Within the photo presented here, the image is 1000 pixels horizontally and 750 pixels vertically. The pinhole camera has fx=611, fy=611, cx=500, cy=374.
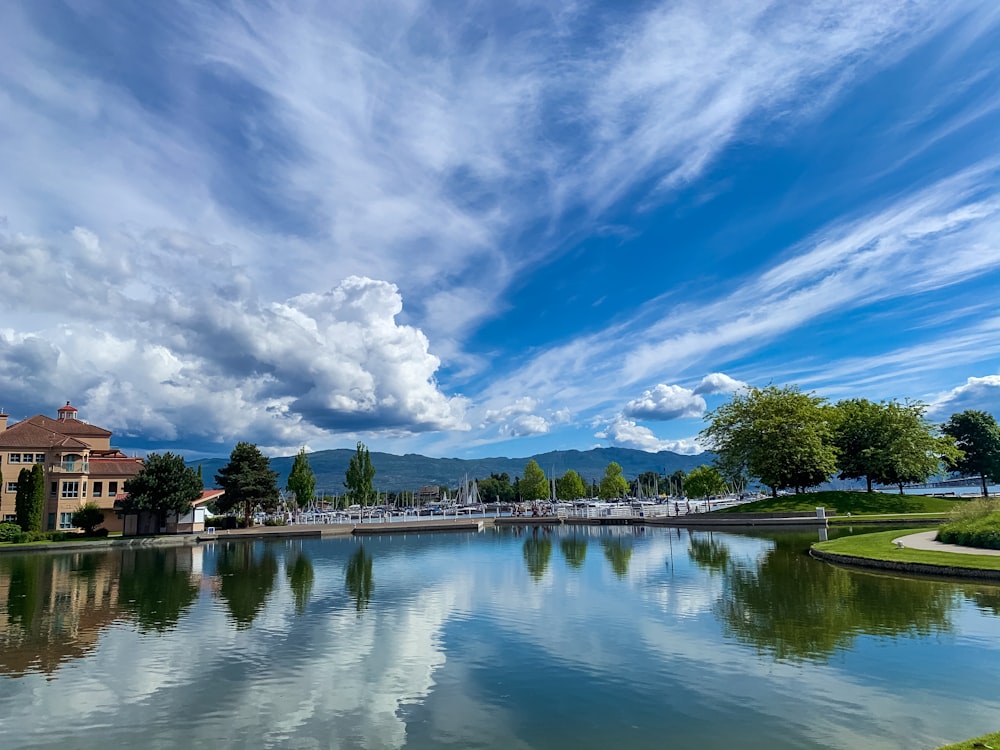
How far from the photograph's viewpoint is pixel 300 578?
105 feet

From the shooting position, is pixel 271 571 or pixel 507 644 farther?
pixel 271 571

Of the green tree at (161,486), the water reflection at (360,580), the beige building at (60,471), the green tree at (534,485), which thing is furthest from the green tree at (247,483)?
the green tree at (534,485)

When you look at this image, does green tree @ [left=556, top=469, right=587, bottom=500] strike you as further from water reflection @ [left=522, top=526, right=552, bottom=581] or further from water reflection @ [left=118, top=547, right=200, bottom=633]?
water reflection @ [left=118, top=547, right=200, bottom=633]

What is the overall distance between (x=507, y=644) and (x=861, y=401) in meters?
68.8

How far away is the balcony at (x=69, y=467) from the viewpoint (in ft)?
206

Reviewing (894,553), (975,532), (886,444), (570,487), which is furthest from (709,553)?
(570,487)

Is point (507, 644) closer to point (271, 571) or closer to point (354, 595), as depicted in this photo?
point (354, 595)

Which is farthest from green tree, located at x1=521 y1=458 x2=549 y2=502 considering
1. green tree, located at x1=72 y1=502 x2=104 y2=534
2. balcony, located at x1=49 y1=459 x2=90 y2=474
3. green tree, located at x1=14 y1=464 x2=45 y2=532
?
green tree, located at x1=14 y1=464 x2=45 y2=532

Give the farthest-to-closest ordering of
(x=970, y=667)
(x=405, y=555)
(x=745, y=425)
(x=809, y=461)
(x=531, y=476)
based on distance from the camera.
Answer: (x=531, y=476)
(x=745, y=425)
(x=809, y=461)
(x=405, y=555)
(x=970, y=667)

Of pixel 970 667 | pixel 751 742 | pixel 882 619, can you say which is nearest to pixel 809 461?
pixel 882 619

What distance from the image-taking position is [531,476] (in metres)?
138

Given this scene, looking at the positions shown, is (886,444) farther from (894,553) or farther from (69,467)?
(69,467)

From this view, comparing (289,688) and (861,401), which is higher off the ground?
(861,401)

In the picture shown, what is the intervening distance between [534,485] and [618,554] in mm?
99204
